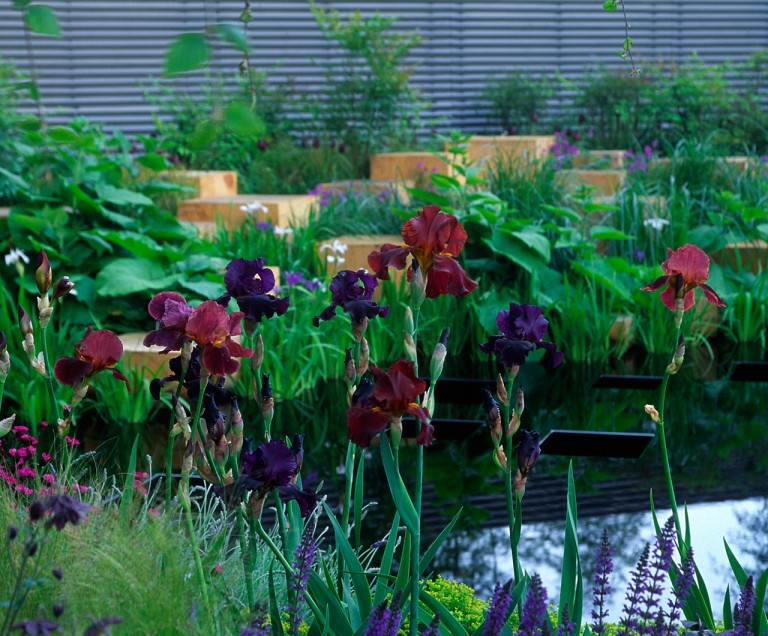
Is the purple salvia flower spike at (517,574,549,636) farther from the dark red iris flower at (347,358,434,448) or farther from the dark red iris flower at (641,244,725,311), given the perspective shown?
the dark red iris flower at (641,244,725,311)

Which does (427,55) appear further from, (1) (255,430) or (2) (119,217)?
(1) (255,430)

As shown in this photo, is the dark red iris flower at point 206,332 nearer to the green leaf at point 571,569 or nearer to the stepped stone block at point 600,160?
the green leaf at point 571,569

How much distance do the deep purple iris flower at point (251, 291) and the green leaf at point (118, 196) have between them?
3.20m

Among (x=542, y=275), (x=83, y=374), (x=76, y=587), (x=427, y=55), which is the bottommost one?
(x=542, y=275)

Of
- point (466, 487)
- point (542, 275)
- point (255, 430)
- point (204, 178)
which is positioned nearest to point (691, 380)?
point (542, 275)

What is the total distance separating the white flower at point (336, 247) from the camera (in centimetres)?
490

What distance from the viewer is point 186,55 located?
1.11 m

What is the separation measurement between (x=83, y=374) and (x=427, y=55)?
26.7 ft

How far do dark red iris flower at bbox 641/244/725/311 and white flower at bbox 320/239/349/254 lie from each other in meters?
3.23

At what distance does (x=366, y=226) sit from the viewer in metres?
5.72

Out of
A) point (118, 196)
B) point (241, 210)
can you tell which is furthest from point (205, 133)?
point (241, 210)

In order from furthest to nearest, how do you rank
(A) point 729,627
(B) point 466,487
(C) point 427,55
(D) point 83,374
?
(C) point 427,55
(B) point 466,487
(A) point 729,627
(D) point 83,374

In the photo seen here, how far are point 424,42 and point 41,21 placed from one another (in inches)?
331

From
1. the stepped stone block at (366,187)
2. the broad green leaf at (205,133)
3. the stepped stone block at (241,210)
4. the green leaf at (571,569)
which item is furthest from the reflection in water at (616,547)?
the stepped stone block at (366,187)
